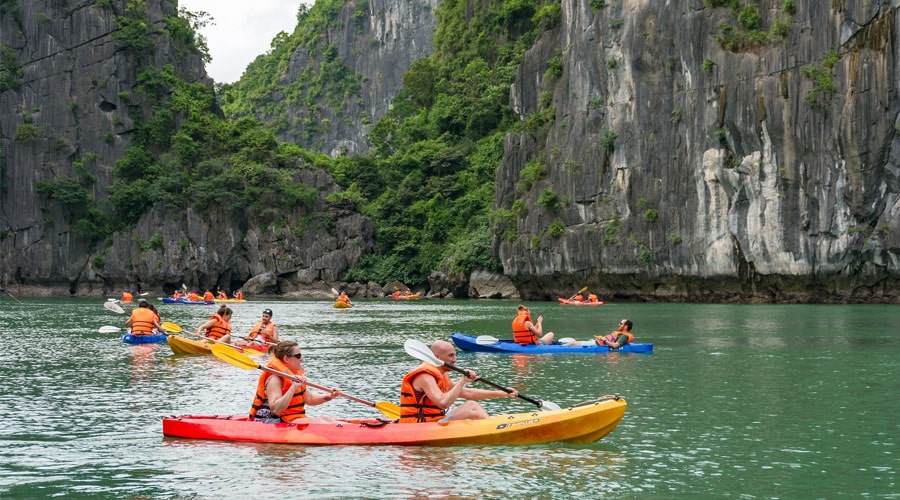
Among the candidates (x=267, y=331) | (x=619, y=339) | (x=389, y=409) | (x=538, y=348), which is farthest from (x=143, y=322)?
(x=389, y=409)

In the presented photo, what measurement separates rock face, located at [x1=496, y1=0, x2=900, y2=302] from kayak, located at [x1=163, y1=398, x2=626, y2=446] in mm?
41695

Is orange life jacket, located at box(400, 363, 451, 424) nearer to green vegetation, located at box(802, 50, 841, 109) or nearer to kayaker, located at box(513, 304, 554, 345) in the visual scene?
kayaker, located at box(513, 304, 554, 345)

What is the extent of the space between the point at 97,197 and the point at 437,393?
7899cm

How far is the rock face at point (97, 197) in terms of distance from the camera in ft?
272

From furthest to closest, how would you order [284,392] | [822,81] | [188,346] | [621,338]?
[822,81] < [188,346] < [621,338] < [284,392]

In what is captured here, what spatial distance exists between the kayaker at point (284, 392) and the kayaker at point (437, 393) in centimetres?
103

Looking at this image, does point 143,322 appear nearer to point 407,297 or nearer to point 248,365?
point 248,365

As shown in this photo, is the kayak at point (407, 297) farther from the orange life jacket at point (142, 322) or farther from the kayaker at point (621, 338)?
the kayaker at point (621, 338)

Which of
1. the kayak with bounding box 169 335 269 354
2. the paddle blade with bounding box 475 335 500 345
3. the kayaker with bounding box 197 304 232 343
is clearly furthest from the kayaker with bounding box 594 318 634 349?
the kayaker with bounding box 197 304 232 343

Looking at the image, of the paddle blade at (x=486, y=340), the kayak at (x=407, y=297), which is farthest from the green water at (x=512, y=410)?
the kayak at (x=407, y=297)

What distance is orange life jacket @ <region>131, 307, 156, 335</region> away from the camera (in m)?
29.5

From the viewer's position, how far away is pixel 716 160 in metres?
57.0

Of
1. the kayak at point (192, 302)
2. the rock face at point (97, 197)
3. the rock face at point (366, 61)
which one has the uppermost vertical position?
the rock face at point (366, 61)

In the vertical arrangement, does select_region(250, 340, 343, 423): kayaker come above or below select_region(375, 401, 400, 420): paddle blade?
above
